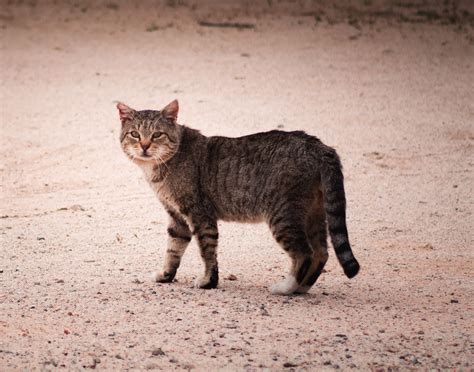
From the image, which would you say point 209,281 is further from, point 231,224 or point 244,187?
point 231,224

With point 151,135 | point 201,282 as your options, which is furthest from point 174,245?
point 151,135

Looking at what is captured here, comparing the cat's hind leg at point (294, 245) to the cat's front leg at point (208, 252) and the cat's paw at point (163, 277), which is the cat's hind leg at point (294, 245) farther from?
the cat's paw at point (163, 277)

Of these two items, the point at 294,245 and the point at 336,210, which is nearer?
the point at 336,210

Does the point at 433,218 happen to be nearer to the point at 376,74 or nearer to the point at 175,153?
the point at 175,153

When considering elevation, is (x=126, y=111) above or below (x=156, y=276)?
above

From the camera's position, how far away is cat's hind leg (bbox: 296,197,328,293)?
19.1 feet

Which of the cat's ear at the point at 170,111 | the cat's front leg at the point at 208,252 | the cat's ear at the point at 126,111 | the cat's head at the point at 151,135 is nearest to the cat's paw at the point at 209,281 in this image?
the cat's front leg at the point at 208,252

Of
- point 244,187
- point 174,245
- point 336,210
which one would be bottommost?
point 174,245

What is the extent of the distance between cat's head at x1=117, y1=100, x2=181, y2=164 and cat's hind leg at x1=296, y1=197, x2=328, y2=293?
112 cm

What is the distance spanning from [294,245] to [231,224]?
231cm

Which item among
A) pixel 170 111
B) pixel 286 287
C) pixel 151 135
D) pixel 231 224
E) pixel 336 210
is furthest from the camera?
pixel 231 224

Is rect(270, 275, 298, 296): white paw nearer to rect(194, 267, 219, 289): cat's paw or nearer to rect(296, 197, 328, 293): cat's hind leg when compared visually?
rect(296, 197, 328, 293): cat's hind leg

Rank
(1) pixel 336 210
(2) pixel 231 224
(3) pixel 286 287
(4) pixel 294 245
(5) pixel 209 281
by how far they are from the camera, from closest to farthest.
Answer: (1) pixel 336 210
(4) pixel 294 245
(3) pixel 286 287
(5) pixel 209 281
(2) pixel 231 224

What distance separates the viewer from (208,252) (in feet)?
19.7
